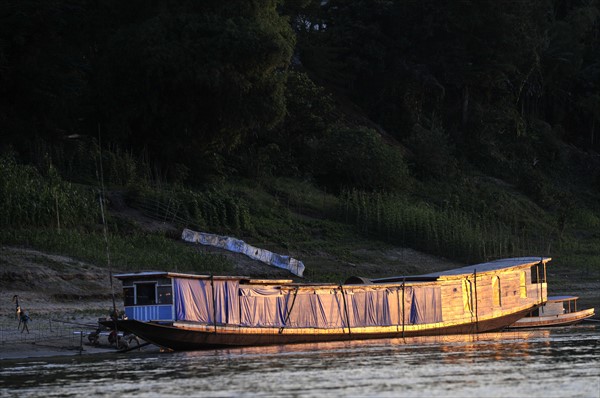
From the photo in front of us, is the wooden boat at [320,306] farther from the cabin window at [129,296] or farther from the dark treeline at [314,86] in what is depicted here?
the dark treeline at [314,86]

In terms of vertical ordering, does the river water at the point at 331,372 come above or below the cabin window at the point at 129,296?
below

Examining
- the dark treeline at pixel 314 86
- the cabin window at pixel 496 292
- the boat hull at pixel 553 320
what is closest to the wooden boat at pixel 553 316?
the boat hull at pixel 553 320

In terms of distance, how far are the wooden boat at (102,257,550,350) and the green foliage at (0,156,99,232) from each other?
11853 mm

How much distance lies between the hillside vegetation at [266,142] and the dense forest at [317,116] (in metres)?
0.11

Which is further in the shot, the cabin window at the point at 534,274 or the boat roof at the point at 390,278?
the cabin window at the point at 534,274

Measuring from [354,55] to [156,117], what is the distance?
2372 cm

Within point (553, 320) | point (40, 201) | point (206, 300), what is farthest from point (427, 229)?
point (206, 300)

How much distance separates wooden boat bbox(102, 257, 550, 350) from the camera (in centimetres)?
3312

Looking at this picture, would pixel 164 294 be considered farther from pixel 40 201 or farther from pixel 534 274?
pixel 534 274

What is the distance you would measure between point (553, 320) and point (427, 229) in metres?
13.2

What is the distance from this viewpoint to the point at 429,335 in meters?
39.3

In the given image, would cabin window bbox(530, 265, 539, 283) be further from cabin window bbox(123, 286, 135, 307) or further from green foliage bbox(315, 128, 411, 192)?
green foliage bbox(315, 128, 411, 192)

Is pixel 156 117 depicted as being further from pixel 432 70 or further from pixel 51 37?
pixel 432 70

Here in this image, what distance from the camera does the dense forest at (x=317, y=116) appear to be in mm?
51562
